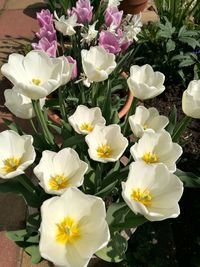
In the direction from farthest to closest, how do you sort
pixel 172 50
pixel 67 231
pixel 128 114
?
pixel 172 50 < pixel 128 114 < pixel 67 231

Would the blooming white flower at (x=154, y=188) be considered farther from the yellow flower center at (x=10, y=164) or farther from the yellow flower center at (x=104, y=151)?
the yellow flower center at (x=10, y=164)

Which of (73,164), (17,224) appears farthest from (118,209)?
(17,224)

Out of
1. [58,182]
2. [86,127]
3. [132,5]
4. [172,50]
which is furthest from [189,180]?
[132,5]

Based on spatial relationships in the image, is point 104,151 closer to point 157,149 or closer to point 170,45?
point 157,149

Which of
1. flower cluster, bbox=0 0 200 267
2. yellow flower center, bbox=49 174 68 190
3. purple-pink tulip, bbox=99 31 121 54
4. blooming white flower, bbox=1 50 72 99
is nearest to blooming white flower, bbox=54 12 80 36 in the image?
flower cluster, bbox=0 0 200 267

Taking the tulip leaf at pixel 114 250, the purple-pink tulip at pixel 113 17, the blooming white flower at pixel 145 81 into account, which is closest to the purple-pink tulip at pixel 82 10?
the purple-pink tulip at pixel 113 17

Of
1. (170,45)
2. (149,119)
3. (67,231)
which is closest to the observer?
(67,231)
